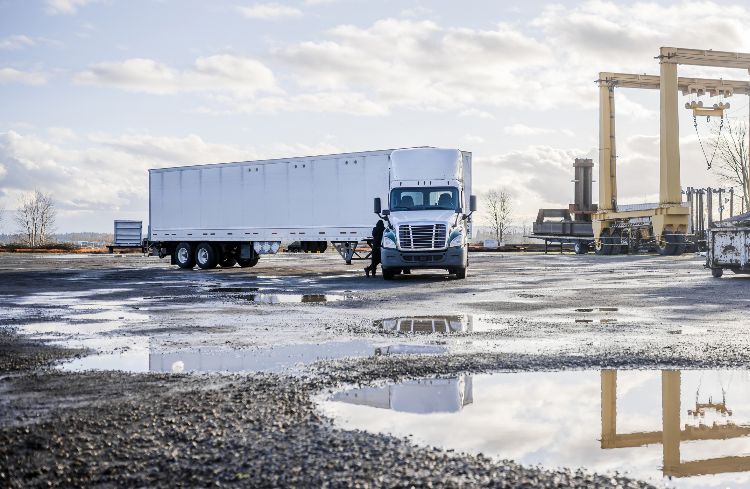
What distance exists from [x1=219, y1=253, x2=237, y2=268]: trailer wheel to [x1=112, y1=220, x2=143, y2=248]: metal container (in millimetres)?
16534

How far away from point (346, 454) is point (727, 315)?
387 inches

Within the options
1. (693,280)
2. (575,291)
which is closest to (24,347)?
(575,291)

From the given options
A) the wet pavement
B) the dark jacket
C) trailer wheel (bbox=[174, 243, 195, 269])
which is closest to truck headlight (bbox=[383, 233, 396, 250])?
the dark jacket

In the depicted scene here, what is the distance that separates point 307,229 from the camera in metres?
29.2

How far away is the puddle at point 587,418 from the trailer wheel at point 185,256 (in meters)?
26.4

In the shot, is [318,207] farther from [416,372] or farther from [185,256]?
[416,372]

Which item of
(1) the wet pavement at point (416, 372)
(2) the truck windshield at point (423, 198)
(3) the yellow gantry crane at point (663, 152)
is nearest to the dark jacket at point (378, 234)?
(2) the truck windshield at point (423, 198)

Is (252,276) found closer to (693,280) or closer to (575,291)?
(575,291)

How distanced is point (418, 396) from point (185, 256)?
2719cm

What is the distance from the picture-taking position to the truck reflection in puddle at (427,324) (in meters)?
10.5

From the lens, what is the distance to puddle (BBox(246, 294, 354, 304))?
1529cm

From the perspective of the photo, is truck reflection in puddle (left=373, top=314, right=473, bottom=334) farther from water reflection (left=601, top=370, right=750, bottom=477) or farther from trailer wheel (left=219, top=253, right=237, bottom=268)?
trailer wheel (left=219, top=253, right=237, bottom=268)

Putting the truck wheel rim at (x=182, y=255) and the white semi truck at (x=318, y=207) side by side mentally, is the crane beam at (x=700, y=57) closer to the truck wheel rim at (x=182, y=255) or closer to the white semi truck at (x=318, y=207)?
the white semi truck at (x=318, y=207)

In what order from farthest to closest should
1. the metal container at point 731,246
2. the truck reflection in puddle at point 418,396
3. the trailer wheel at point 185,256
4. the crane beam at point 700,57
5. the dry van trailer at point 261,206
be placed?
the crane beam at point 700,57, the trailer wheel at point 185,256, the dry van trailer at point 261,206, the metal container at point 731,246, the truck reflection in puddle at point 418,396
